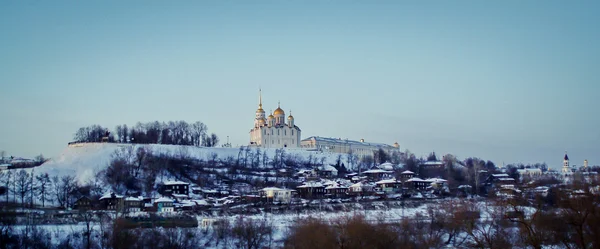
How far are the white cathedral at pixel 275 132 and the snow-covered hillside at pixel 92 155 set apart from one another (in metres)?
4.80

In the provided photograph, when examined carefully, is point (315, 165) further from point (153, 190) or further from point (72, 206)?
point (72, 206)

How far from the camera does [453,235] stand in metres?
34.0

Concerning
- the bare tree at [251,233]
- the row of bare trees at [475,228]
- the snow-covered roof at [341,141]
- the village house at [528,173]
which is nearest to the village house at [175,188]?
the bare tree at [251,233]

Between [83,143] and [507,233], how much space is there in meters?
40.8

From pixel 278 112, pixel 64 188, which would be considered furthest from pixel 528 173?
pixel 64 188

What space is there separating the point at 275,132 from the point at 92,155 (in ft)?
78.3

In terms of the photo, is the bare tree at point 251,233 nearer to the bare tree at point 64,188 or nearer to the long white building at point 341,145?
the bare tree at point 64,188

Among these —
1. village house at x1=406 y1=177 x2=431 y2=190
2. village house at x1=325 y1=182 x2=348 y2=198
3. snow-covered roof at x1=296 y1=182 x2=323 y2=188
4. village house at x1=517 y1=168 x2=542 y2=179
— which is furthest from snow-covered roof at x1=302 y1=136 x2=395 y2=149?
village house at x1=325 y1=182 x2=348 y2=198

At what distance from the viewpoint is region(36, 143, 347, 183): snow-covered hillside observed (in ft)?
167

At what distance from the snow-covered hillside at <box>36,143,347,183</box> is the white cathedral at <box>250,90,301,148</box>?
4.80 m

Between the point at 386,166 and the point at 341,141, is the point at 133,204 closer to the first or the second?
the point at 386,166

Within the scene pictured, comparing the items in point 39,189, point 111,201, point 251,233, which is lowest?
point 251,233

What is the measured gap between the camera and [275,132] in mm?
74188

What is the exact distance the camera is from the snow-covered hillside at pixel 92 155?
167 feet
